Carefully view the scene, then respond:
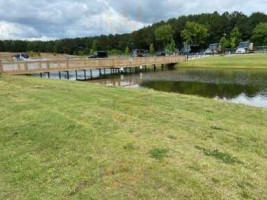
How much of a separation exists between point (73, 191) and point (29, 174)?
104 cm

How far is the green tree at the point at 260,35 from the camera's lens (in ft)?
246

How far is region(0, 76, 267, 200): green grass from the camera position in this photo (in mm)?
4160

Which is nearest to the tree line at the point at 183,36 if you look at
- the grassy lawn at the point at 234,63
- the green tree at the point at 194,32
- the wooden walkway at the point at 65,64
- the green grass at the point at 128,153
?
the green tree at the point at 194,32

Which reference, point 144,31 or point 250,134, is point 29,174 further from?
point 144,31

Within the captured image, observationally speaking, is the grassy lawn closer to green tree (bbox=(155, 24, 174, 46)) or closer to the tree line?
the tree line

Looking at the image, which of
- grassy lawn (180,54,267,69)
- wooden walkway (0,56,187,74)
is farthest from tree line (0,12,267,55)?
wooden walkway (0,56,187,74)

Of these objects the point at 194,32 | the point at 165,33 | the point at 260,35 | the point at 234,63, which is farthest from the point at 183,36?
the point at 234,63

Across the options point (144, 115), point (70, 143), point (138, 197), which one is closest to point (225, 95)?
point (144, 115)

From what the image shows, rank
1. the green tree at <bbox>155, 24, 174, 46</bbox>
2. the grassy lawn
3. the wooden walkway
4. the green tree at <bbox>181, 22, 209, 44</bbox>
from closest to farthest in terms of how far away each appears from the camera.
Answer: the wooden walkway
the grassy lawn
the green tree at <bbox>181, 22, 209, 44</bbox>
the green tree at <bbox>155, 24, 174, 46</bbox>

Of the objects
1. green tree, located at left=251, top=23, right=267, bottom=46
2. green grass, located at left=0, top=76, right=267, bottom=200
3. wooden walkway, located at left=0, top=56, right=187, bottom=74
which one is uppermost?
green tree, located at left=251, top=23, right=267, bottom=46

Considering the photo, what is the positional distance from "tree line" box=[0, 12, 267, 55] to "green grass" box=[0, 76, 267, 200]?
70.6m

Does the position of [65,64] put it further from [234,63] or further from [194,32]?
[194,32]

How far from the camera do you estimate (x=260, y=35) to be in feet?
249

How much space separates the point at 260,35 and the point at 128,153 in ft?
270
